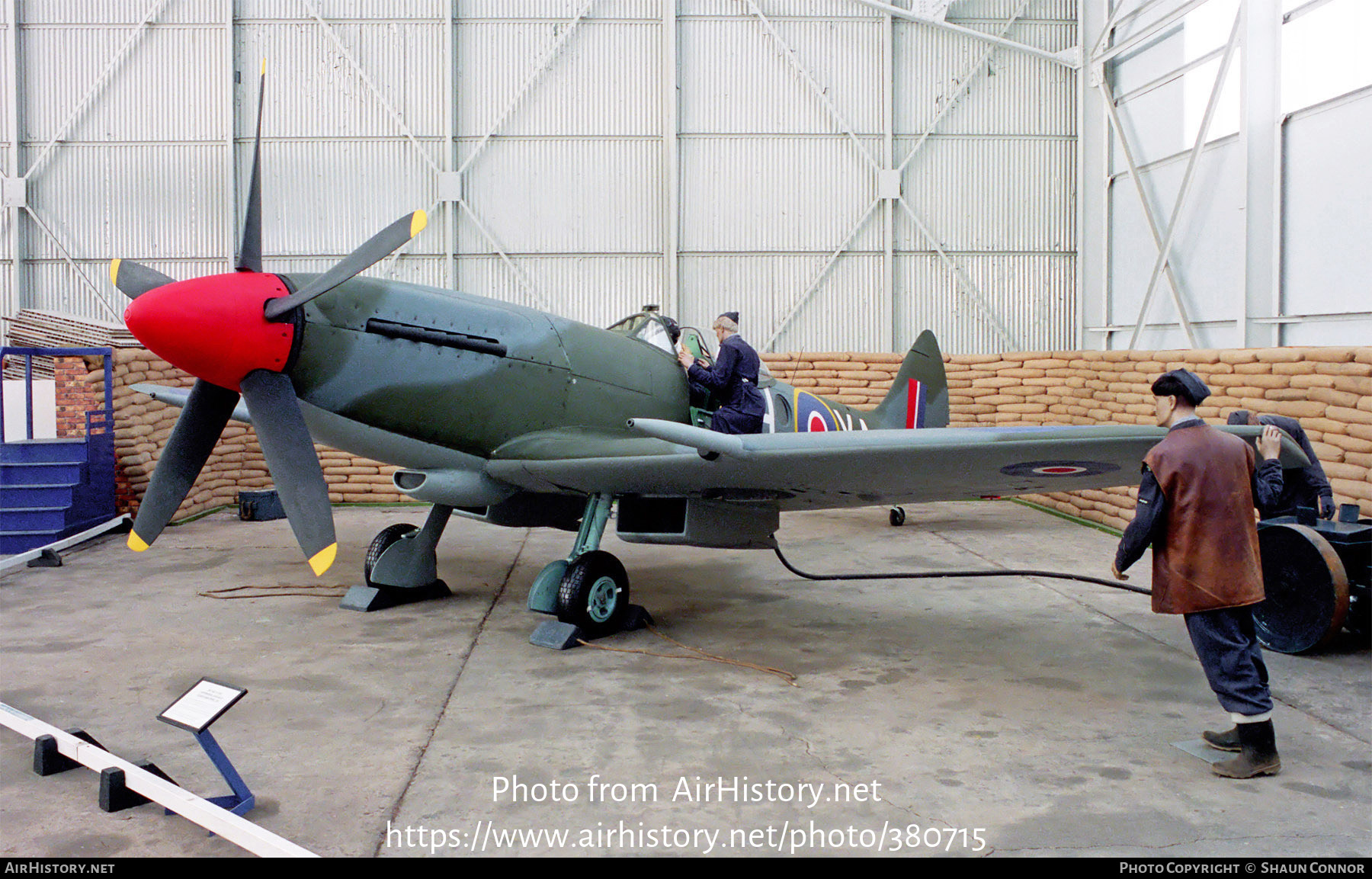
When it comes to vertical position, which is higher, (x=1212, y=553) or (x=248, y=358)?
(x=248, y=358)

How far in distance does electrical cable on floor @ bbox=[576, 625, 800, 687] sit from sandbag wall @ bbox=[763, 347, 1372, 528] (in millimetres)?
4459

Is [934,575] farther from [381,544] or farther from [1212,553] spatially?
[381,544]

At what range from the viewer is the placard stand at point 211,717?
2967 mm

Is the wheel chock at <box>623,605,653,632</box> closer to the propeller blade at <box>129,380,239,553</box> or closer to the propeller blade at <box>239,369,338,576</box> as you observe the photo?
the propeller blade at <box>239,369,338,576</box>

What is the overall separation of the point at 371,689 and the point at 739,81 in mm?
11347

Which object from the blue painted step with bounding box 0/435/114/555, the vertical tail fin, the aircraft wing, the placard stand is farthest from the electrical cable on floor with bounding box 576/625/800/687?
the blue painted step with bounding box 0/435/114/555

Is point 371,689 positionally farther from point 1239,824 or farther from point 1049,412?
point 1049,412

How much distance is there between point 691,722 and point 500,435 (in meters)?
2.30

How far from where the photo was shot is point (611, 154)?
1369 centimetres

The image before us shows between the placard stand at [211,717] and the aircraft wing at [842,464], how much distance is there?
186 centimetres

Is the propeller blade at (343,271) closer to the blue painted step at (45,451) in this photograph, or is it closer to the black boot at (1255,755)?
the black boot at (1255,755)

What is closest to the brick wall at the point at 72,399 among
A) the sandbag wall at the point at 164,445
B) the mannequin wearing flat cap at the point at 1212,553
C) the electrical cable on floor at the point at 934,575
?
the sandbag wall at the point at 164,445

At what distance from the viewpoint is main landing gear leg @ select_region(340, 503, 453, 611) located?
6.46 meters

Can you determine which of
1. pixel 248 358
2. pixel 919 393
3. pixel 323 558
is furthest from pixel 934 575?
pixel 248 358
